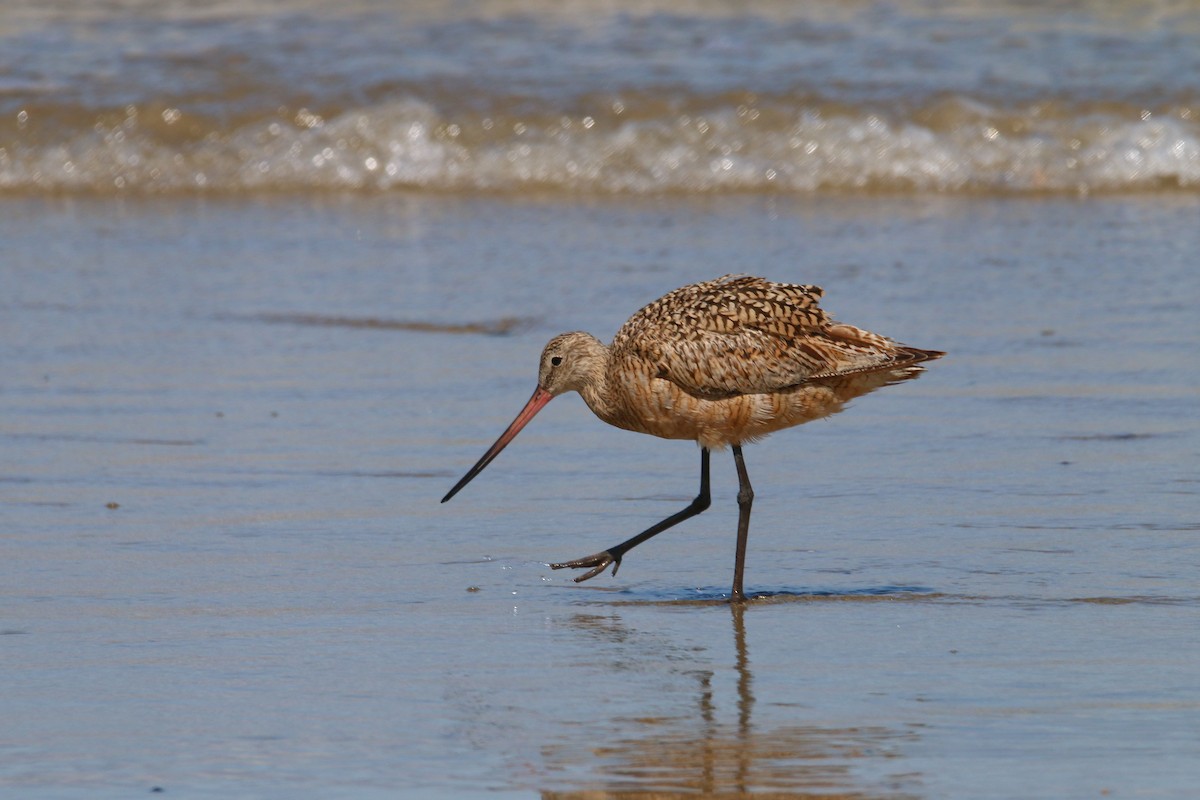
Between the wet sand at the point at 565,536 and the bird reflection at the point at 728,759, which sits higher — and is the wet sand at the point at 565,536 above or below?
above

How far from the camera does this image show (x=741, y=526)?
4.72 m

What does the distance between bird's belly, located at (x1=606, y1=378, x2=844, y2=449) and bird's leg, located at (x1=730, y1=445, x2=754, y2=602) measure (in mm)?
91

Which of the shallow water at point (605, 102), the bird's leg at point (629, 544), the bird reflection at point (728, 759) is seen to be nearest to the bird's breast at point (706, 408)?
the bird's leg at point (629, 544)

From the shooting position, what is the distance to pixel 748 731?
3.60 meters

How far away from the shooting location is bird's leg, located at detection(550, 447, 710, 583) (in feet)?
15.6

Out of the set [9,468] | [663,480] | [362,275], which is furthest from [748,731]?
[362,275]

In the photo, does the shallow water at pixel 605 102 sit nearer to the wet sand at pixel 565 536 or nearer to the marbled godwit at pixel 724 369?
the wet sand at pixel 565 536

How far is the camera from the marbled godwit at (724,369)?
484cm

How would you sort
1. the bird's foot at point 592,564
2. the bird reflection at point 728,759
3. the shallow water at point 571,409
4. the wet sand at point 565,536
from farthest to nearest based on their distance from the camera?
the bird's foot at point 592,564, the shallow water at point 571,409, the wet sand at point 565,536, the bird reflection at point 728,759

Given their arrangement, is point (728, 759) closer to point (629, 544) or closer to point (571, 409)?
point (629, 544)

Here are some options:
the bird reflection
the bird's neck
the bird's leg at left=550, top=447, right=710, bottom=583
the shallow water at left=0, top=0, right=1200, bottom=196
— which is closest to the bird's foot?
the bird's leg at left=550, top=447, right=710, bottom=583

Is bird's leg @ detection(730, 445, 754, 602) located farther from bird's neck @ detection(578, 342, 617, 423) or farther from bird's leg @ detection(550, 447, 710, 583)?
bird's neck @ detection(578, 342, 617, 423)

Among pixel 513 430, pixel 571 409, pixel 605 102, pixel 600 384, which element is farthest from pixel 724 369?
pixel 605 102

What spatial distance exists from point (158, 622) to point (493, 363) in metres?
2.89
